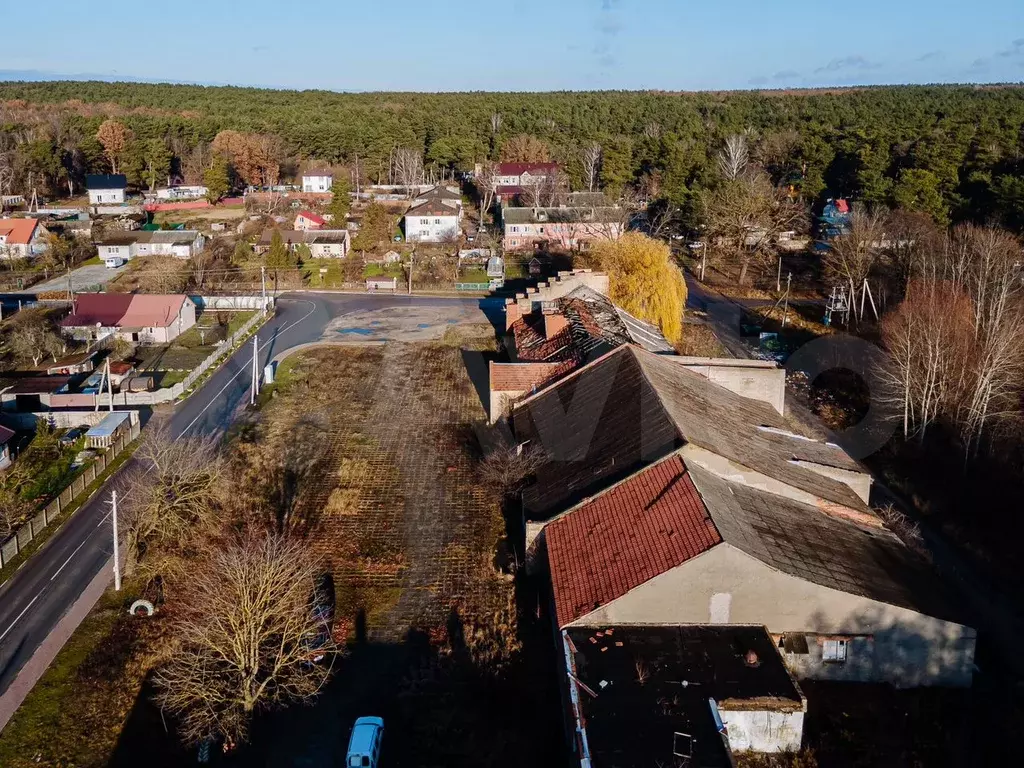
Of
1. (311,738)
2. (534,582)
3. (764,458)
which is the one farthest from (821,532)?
(311,738)

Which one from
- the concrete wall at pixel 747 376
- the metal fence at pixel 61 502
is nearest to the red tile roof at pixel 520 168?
the concrete wall at pixel 747 376

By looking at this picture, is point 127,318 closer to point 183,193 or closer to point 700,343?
point 700,343

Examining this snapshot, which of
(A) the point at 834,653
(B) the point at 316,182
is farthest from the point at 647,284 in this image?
(B) the point at 316,182

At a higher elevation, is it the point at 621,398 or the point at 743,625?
the point at 621,398

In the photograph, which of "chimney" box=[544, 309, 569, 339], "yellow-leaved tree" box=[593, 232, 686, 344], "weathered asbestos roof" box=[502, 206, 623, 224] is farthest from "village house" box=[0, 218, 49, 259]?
"chimney" box=[544, 309, 569, 339]

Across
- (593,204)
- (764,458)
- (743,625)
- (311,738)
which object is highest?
(593,204)

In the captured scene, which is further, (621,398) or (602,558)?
(621,398)

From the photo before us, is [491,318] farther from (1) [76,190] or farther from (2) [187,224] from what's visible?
(1) [76,190]
